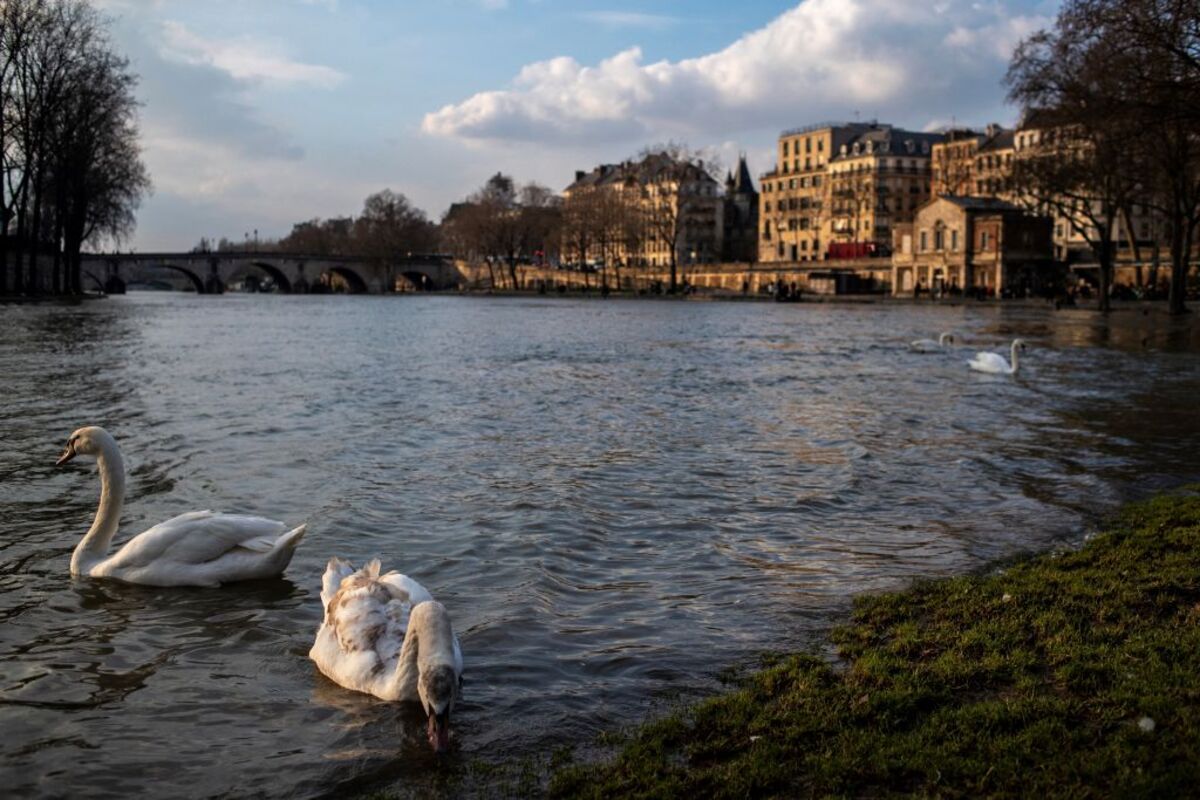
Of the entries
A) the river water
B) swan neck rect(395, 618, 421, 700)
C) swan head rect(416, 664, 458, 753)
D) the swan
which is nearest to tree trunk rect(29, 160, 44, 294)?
the river water

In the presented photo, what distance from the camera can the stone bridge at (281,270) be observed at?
384 feet

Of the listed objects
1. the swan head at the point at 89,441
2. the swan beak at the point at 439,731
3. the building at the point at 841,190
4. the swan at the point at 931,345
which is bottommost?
the swan beak at the point at 439,731

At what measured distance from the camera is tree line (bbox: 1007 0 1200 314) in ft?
90.8

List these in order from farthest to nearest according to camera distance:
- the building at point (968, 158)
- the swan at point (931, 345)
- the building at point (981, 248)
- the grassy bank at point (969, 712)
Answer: the building at point (968, 158)
the building at point (981, 248)
the swan at point (931, 345)
the grassy bank at point (969, 712)

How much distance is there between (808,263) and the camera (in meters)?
110

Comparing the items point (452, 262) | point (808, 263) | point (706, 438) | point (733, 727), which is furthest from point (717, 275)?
point (733, 727)

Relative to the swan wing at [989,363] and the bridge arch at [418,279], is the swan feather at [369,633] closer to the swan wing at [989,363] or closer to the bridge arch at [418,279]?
the swan wing at [989,363]

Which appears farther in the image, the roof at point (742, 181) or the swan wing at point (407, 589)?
the roof at point (742, 181)

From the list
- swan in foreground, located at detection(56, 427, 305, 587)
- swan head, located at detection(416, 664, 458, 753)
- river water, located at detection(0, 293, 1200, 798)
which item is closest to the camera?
swan head, located at detection(416, 664, 458, 753)

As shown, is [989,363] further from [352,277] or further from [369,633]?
[352,277]

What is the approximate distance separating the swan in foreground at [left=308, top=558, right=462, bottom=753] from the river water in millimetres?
141

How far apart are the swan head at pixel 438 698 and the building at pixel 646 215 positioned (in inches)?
4033

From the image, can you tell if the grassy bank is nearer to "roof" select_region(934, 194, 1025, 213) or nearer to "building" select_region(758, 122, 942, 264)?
"roof" select_region(934, 194, 1025, 213)

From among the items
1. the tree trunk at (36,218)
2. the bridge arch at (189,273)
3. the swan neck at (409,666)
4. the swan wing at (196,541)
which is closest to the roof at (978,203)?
the tree trunk at (36,218)
